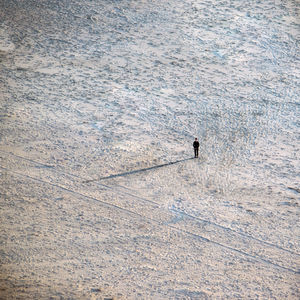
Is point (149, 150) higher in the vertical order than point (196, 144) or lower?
lower

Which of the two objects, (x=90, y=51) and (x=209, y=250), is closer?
(x=209, y=250)

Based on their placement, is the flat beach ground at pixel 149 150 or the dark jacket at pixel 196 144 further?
the dark jacket at pixel 196 144

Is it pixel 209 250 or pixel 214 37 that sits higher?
pixel 214 37

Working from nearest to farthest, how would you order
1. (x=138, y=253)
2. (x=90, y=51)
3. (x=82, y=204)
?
(x=138, y=253)
(x=82, y=204)
(x=90, y=51)

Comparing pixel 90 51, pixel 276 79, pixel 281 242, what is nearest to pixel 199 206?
pixel 281 242

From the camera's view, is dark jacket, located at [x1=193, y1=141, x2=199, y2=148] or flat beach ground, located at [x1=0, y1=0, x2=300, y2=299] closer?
flat beach ground, located at [x1=0, y1=0, x2=300, y2=299]

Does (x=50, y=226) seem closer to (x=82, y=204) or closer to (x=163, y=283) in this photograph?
(x=82, y=204)

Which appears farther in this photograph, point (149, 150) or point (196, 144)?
point (149, 150)

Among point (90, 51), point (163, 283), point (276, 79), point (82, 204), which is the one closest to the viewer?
point (163, 283)
